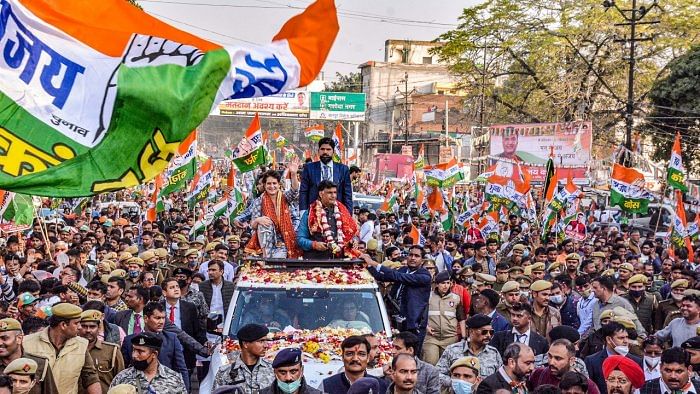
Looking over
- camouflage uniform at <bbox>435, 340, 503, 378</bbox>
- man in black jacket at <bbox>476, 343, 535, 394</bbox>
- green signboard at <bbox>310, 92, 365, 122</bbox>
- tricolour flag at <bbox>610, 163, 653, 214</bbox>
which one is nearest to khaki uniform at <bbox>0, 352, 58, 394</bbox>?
man in black jacket at <bbox>476, 343, 535, 394</bbox>

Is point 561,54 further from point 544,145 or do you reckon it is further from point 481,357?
point 481,357

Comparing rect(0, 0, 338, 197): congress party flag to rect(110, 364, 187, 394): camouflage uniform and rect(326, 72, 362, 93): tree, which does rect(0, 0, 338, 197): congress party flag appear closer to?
rect(110, 364, 187, 394): camouflage uniform

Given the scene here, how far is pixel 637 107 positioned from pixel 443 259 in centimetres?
2953

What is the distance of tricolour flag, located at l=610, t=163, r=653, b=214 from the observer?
21.7 meters

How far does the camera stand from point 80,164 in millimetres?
5715

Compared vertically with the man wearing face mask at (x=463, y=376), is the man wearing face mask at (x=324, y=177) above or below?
above

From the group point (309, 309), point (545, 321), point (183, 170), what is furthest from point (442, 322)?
point (183, 170)

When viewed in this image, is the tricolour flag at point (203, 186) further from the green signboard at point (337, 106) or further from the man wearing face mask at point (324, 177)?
the green signboard at point (337, 106)

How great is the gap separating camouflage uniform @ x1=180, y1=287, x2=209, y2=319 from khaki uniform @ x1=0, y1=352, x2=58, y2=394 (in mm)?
3453

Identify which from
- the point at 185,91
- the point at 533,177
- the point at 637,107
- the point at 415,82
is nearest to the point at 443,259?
the point at 185,91

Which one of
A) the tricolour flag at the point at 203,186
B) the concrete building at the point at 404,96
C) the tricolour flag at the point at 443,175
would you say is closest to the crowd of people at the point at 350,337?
the tricolour flag at the point at 203,186

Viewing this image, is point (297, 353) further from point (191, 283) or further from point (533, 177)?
point (533, 177)

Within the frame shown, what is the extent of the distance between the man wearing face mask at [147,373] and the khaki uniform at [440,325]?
424cm

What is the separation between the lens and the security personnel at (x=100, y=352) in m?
8.38
